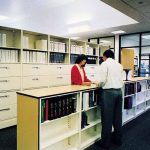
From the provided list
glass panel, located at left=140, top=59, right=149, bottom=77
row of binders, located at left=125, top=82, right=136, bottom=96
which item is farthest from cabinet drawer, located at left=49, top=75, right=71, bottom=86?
glass panel, located at left=140, top=59, right=149, bottom=77

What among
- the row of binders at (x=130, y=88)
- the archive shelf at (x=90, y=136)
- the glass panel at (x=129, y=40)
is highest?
the glass panel at (x=129, y=40)

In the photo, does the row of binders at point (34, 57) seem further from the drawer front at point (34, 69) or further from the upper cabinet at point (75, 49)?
the upper cabinet at point (75, 49)

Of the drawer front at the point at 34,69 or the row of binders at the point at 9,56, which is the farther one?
the drawer front at the point at 34,69

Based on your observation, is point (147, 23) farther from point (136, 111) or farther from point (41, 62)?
point (41, 62)

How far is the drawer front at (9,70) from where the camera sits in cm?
366

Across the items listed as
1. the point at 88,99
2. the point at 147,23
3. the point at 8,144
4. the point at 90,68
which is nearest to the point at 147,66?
the point at 147,23

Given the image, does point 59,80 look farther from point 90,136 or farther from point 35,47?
point 90,136

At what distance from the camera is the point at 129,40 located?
9078mm

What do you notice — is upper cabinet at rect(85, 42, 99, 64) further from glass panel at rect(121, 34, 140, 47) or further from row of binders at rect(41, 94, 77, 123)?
row of binders at rect(41, 94, 77, 123)

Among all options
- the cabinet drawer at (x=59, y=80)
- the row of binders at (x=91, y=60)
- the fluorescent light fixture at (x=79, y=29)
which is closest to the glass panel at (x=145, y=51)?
the fluorescent light fixture at (x=79, y=29)

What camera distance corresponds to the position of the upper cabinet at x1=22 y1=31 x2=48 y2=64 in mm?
4246

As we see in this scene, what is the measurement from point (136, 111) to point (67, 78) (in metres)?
2.20

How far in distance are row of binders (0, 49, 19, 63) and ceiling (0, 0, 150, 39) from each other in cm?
271

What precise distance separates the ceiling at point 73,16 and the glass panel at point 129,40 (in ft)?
4.48
